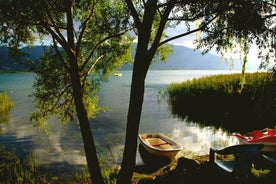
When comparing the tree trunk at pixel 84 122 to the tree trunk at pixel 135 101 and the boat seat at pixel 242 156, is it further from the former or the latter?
the boat seat at pixel 242 156

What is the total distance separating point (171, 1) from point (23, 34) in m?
4.90

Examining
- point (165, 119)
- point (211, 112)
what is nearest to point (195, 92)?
point (211, 112)

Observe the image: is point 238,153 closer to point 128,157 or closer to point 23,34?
point 128,157

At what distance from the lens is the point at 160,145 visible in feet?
51.0

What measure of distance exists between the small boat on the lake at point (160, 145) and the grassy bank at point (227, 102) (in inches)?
345

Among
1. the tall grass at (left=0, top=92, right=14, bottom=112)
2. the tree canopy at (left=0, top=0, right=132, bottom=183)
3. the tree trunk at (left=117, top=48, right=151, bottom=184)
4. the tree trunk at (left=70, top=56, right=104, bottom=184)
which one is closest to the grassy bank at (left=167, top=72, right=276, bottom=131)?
the tree canopy at (left=0, top=0, right=132, bottom=183)

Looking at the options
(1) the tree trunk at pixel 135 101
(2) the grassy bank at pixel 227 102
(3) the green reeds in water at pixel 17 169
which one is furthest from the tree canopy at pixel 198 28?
(2) the grassy bank at pixel 227 102

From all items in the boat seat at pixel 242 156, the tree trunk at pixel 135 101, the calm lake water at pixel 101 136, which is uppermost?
the tree trunk at pixel 135 101

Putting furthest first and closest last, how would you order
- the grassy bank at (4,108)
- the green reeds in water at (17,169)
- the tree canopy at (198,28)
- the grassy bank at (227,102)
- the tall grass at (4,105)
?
the tall grass at (4,105) < the grassy bank at (4,108) < the grassy bank at (227,102) < the green reeds in water at (17,169) < the tree canopy at (198,28)

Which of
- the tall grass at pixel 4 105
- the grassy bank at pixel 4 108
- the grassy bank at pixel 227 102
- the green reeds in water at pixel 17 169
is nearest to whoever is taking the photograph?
the green reeds in water at pixel 17 169

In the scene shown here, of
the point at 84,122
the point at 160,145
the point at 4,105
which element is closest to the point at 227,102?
the point at 160,145

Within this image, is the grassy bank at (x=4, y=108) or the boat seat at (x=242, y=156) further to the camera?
the grassy bank at (x=4, y=108)

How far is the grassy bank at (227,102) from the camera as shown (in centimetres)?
2319

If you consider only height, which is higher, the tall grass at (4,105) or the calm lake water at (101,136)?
the tall grass at (4,105)
